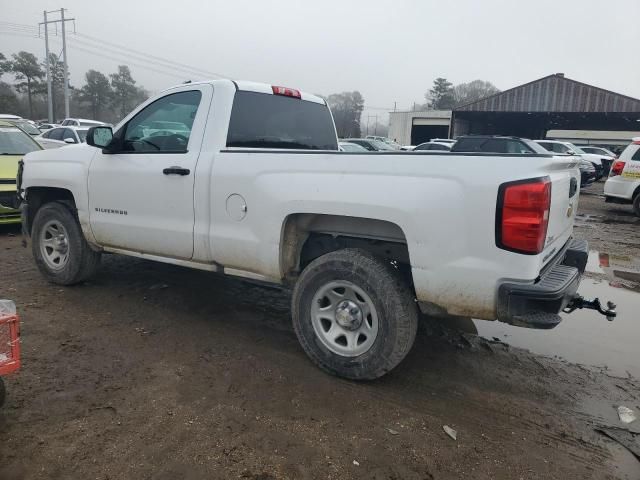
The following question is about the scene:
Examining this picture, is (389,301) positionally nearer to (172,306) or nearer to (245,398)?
(245,398)

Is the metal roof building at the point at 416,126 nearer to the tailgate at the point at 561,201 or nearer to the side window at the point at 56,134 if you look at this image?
the side window at the point at 56,134

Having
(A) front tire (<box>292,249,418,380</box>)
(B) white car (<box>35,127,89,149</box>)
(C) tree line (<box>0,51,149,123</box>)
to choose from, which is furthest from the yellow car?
(C) tree line (<box>0,51,149,123</box>)

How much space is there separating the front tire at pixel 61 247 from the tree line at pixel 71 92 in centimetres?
5845

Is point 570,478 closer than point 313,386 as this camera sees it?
Yes

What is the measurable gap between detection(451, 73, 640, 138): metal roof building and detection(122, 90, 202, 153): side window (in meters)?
35.5

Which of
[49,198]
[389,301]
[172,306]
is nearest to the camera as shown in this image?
[389,301]

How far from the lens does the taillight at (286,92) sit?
Result: 14.7ft

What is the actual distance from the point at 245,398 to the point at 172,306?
1.92 m

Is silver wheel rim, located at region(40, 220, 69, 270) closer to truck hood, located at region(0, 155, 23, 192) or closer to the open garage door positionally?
truck hood, located at region(0, 155, 23, 192)

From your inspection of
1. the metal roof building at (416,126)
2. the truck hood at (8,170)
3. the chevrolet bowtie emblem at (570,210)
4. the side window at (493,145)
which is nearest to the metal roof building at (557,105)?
the metal roof building at (416,126)

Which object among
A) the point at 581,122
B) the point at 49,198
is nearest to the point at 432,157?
the point at 49,198

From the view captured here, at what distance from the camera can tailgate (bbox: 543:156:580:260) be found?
9.75ft

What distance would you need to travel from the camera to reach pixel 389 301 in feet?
10.3

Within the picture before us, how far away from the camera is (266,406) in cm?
308
